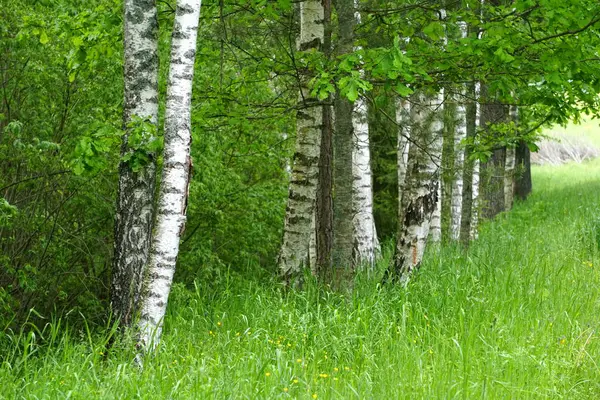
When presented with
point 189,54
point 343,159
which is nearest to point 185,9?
point 189,54

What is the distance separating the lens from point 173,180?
244 inches

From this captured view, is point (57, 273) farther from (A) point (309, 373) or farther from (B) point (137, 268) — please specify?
(A) point (309, 373)

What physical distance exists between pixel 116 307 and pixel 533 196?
19.2 m

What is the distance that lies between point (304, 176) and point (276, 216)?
257cm

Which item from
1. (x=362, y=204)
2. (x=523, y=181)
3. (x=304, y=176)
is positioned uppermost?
(x=304, y=176)

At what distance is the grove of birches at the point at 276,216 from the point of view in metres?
5.91

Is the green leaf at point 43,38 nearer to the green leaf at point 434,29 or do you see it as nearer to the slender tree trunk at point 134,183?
the slender tree trunk at point 134,183

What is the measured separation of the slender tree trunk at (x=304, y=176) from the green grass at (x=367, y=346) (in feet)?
2.31

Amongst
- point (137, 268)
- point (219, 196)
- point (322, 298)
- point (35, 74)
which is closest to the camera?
point (137, 268)

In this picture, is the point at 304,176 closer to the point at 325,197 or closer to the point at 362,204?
the point at 325,197

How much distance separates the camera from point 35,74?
31.0 feet

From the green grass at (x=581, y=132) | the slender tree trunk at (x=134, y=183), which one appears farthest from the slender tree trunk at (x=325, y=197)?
the green grass at (x=581, y=132)

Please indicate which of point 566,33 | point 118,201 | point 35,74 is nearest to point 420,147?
point 566,33

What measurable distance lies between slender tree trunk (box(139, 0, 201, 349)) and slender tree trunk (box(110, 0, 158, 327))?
440 mm
